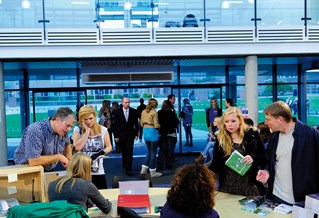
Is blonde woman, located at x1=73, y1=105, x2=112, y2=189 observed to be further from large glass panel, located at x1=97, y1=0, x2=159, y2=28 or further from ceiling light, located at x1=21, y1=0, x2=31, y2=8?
ceiling light, located at x1=21, y1=0, x2=31, y2=8

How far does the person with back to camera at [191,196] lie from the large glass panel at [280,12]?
6.50 metres

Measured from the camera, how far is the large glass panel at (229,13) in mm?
7621

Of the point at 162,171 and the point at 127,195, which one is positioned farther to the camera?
the point at 162,171

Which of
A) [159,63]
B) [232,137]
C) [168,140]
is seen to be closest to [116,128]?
[168,140]

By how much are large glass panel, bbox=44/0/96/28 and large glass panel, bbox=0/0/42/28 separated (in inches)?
9.2

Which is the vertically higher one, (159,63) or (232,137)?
(159,63)

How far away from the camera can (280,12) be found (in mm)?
7824

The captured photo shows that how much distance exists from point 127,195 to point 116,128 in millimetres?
4268

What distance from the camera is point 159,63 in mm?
8828

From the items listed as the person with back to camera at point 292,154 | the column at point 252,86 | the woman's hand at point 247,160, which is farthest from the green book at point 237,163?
the column at point 252,86

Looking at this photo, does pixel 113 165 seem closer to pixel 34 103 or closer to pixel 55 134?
pixel 34 103

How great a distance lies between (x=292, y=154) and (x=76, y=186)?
5.88ft

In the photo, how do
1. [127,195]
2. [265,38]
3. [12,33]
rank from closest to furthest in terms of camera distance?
[127,195] → [12,33] → [265,38]

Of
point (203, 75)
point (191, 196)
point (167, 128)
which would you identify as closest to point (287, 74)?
point (203, 75)
